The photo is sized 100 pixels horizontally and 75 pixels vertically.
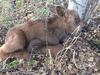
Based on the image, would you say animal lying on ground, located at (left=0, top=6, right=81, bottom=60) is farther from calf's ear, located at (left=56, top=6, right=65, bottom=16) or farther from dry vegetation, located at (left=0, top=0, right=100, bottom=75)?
dry vegetation, located at (left=0, top=0, right=100, bottom=75)

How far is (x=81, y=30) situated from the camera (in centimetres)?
580

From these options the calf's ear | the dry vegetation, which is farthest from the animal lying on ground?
the dry vegetation

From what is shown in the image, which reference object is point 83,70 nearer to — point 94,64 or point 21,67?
point 94,64

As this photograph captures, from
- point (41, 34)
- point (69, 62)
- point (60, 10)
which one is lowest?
point (69, 62)

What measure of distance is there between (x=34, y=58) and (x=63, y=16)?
3.16 ft

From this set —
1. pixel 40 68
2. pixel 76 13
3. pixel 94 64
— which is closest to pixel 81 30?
pixel 76 13

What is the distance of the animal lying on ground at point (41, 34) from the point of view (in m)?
5.76

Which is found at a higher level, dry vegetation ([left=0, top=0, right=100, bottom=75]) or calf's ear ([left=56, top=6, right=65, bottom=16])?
calf's ear ([left=56, top=6, right=65, bottom=16])

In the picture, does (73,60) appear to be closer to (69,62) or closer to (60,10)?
(69,62)

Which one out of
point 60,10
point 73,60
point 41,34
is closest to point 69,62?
point 73,60

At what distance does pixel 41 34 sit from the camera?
19.2 feet

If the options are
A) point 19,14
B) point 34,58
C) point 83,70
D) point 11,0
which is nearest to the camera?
point 83,70

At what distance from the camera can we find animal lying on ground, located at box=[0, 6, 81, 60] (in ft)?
18.9

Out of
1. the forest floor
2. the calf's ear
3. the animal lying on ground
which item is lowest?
the forest floor
